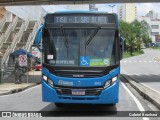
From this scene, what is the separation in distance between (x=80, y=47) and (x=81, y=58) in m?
0.34

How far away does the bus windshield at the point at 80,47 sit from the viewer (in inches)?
502

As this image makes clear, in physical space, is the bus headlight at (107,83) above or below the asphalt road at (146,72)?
above

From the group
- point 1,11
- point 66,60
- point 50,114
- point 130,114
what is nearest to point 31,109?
point 50,114

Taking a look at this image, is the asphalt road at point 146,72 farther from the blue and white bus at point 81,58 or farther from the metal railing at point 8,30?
the metal railing at point 8,30

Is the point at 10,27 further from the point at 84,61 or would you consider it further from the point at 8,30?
the point at 84,61

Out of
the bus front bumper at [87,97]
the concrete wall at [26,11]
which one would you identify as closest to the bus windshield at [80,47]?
the bus front bumper at [87,97]

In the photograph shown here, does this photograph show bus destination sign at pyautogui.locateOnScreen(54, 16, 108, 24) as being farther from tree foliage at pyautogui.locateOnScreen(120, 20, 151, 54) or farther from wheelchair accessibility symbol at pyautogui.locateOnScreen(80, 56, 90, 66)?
tree foliage at pyautogui.locateOnScreen(120, 20, 151, 54)

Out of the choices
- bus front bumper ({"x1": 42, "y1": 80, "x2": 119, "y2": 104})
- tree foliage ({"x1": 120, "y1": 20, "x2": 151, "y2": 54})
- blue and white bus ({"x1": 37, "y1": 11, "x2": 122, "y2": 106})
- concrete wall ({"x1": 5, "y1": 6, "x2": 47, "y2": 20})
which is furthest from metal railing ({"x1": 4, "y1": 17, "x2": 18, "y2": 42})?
tree foliage ({"x1": 120, "y1": 20, "x2": 151, "y2": 54})

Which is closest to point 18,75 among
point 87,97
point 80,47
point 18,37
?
point 80,47

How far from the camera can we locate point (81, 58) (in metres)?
12.7

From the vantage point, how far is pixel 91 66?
12.6m

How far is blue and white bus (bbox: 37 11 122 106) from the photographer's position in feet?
41.2

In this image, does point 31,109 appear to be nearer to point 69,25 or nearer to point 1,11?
point 69,25

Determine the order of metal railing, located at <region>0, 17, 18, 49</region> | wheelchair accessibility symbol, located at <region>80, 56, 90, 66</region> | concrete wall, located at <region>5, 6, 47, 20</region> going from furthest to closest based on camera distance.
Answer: concrete wall, located at <region>5, 6, 47, 20</region> → metal railing, located at <region>0, 17, 18, 49</region> → wheelchair accessibility symbol, located at <region>80, 56, 90, 66</region>
